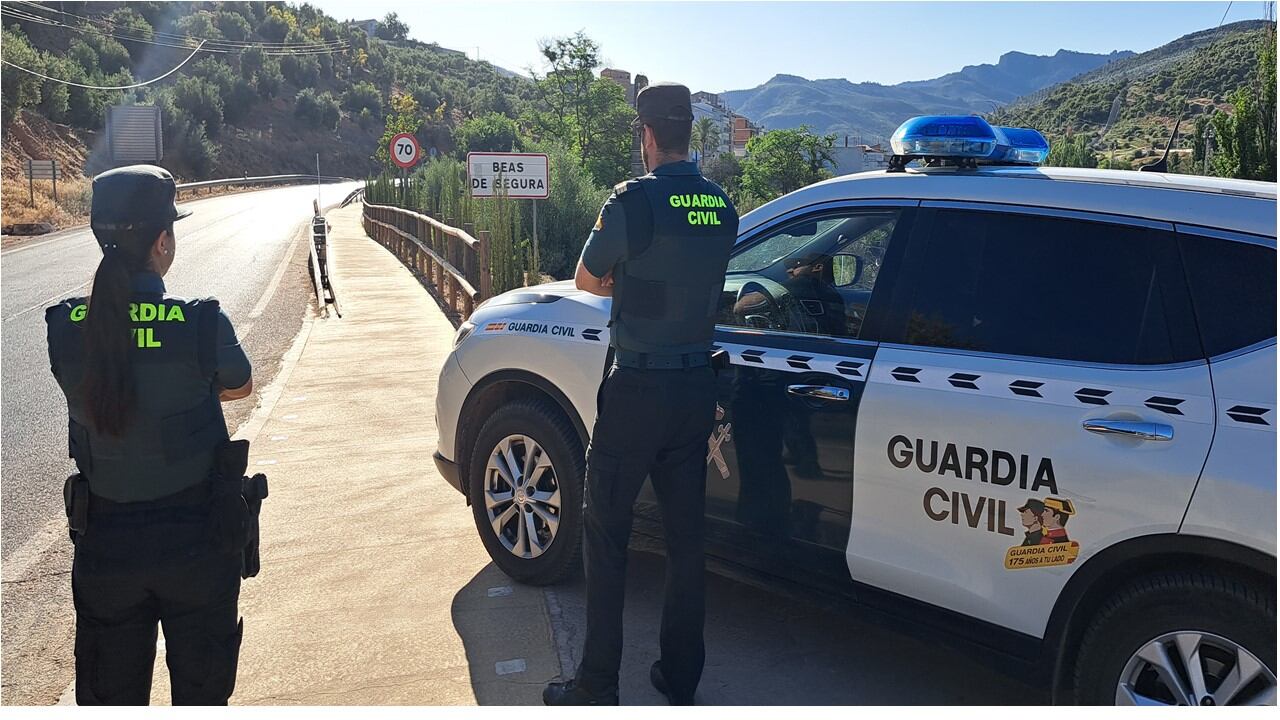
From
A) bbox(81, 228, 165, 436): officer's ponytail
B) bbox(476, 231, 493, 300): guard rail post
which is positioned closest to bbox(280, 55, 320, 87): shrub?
bbox(476, 231, 493, 300): guard rail post

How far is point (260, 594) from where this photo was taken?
4.49 metres

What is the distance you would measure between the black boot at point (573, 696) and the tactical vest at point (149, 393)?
4.65ft

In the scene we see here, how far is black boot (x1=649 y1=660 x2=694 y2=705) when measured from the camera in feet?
11.3

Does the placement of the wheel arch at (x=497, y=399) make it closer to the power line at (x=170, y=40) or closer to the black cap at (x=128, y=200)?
the black cap at (x=128, y=200)

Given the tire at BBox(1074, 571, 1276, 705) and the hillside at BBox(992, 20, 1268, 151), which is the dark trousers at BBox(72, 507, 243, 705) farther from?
the hillside at BBox(992, 20, 1268, 151)

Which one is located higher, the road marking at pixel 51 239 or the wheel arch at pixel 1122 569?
the wheel arch at pixel 1122 569

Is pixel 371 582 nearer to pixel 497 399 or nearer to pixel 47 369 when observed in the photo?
pixel 497 399

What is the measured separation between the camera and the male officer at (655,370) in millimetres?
3230

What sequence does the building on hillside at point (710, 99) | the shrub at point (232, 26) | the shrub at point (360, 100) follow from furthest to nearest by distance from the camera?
1. the building on hillside at point (710, 99)
2. the shrub at point (360, 100)
3. the shrub at point (232, 26)

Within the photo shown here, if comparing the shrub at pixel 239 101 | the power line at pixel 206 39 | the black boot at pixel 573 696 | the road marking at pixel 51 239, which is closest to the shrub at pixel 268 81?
the shrub at pixel 239 101

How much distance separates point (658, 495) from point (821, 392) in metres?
0.66

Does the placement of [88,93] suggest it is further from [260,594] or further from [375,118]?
[260,594]

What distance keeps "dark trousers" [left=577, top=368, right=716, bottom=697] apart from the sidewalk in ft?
1.74

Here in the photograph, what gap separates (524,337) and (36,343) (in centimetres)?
953
